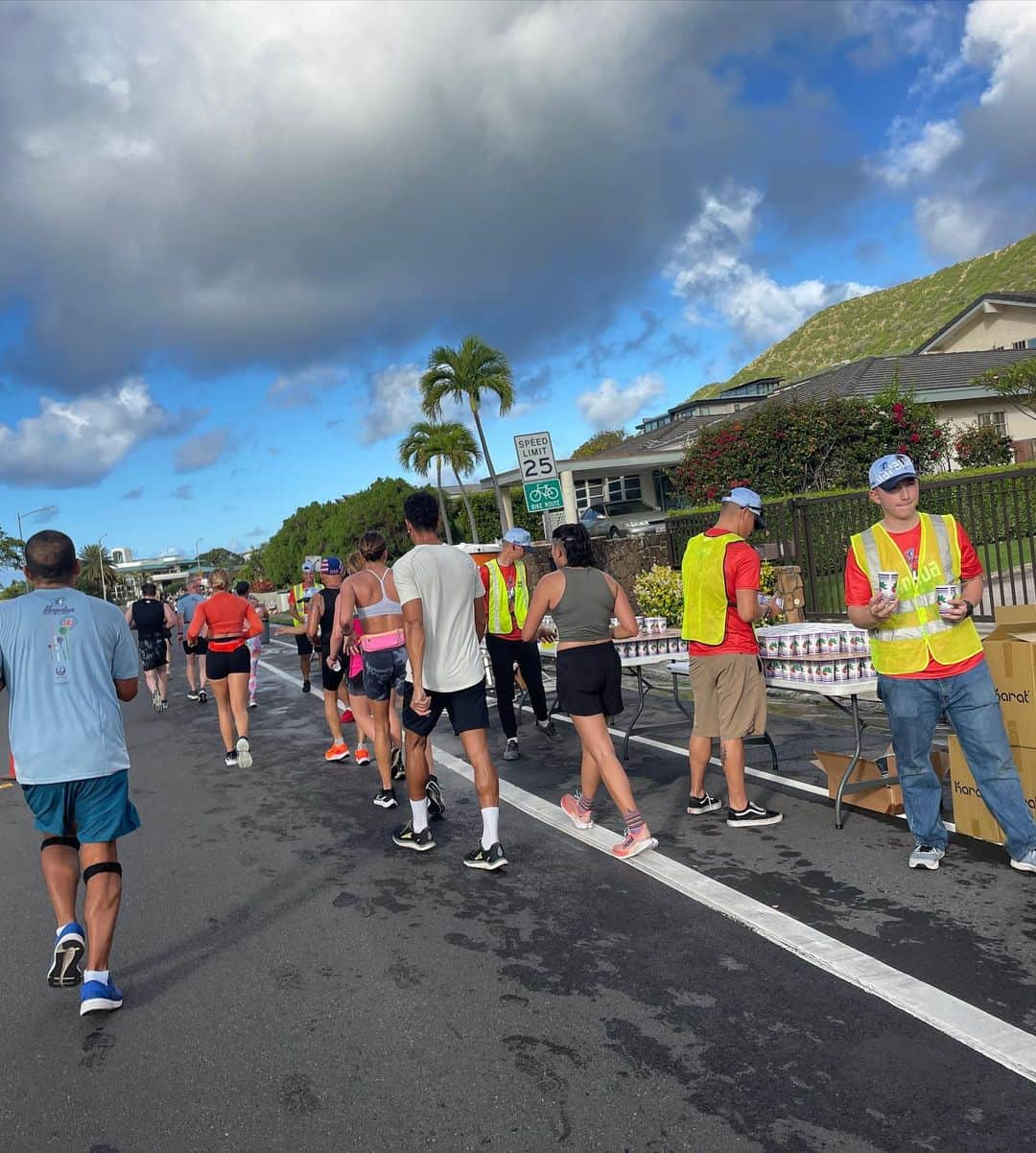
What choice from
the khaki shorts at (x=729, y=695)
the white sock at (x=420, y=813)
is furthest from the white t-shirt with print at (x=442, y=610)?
the khaki shorts at (x=729, y=695)

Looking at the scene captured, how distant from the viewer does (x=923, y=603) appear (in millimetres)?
5227

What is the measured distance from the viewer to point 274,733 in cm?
1253

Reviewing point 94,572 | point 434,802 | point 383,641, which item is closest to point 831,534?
point 383,641

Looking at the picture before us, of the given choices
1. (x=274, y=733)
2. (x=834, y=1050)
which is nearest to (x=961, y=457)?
(x=274, y=733)

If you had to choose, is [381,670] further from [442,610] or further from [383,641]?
[442,610]

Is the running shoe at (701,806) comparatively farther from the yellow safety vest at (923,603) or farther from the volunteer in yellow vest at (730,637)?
the yellow safety vest at (923,603)

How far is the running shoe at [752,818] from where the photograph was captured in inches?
254

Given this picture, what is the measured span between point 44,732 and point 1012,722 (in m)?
4.52

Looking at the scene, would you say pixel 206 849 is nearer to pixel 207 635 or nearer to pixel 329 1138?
pixel 207 635

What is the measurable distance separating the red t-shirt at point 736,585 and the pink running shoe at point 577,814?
121cm

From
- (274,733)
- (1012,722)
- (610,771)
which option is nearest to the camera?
(1012,722)

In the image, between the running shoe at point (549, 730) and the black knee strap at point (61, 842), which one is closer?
the black knee strap at point (61, 842)

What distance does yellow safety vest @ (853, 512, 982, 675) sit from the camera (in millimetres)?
5215

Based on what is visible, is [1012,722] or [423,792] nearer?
[1012,722]
